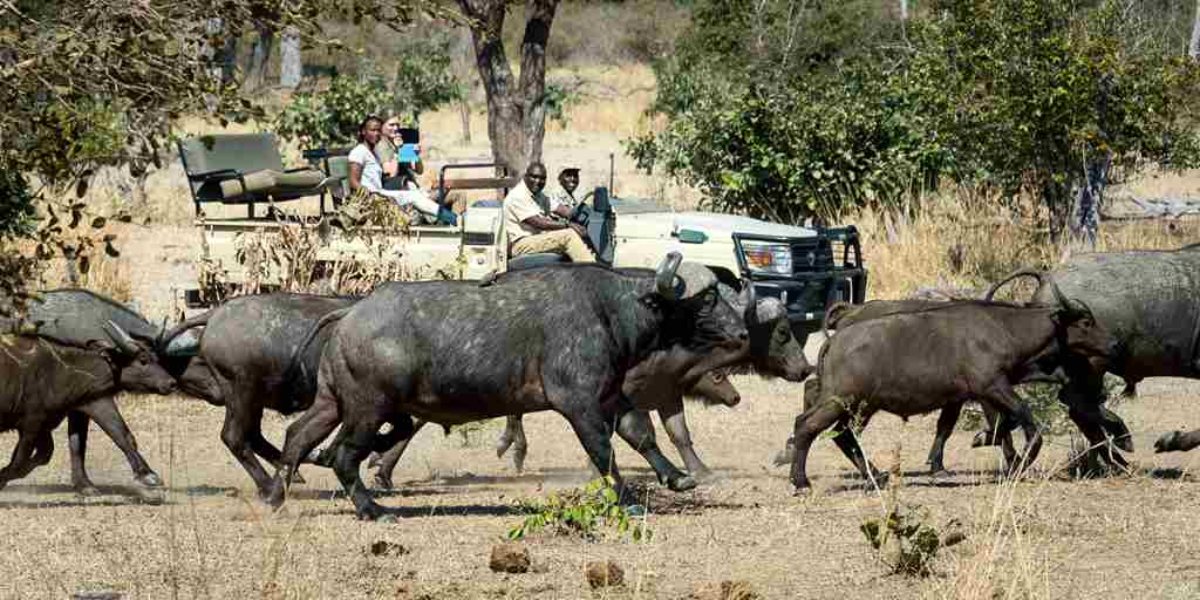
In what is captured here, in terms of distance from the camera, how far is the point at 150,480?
453 inches

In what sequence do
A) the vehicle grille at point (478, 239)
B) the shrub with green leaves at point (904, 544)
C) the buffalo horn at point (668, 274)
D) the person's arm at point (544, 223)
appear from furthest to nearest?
the vehicle grille at point (478, 239) → the person's arm at point (544, 223) → the buffalo horn at point (668, 274) → the shrub with green leaves at point (904, 544)

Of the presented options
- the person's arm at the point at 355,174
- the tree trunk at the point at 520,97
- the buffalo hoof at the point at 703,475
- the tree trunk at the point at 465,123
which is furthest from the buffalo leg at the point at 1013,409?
the tree trunk at the point at 465,123

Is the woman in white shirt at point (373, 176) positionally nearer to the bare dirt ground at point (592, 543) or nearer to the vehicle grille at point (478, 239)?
the vehicle grille at point (478, 239)

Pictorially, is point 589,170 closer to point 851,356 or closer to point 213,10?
point 851,356

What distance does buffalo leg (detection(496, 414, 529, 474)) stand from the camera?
12.9 metres

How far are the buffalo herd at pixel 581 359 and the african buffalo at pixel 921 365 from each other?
0.01 meters

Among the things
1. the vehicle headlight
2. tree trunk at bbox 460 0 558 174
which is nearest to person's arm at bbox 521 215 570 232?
the vehicle headlight

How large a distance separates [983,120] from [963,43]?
2.91ft

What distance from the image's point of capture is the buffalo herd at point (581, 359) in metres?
9.84

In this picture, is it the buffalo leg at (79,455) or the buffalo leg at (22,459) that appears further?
the buffalo leg at (79,455)

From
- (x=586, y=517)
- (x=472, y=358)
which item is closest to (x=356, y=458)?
(x=472, y=358)

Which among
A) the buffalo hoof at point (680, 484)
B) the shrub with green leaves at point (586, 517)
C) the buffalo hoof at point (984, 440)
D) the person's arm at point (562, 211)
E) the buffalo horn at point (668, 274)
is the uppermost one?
the buffalo horn at point (668, 274)

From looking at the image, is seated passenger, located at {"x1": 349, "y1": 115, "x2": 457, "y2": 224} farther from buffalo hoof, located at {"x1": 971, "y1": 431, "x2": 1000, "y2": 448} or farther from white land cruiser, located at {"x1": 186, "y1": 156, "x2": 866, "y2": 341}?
buffalo hoof, located at {"x1": 971, "y1": 431, "x2": 1000, "y2": 448}

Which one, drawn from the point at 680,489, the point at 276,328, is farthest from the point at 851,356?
the point at 276,328
